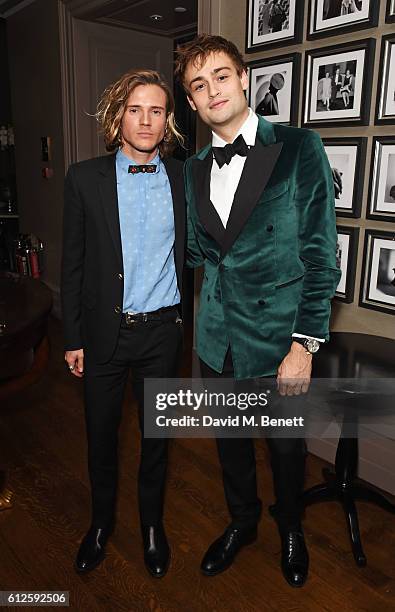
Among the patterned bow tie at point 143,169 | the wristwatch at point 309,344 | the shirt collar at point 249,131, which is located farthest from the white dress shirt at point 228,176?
the wristwatch at point 309,344

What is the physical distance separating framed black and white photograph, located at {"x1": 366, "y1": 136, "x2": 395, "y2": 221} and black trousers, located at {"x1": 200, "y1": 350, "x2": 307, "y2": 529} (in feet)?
3.47

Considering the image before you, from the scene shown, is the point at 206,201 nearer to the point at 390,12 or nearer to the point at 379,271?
the point at 379,271

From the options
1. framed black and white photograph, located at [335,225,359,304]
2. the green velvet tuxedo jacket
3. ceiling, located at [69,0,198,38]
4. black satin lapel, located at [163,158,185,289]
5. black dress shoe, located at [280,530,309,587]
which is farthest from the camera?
ceiling, located at [69,0,198,38]

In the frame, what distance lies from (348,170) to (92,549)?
202 cm

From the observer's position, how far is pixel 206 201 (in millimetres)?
1821

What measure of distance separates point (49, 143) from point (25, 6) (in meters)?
1.45

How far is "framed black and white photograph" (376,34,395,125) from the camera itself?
2.27 metres

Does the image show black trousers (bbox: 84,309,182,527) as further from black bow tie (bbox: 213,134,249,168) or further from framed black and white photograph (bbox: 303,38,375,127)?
framed black and white photograph (bbox: 303,38,375,127)

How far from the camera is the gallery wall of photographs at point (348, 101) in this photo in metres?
2.35

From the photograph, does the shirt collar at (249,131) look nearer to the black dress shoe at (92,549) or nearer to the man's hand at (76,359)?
the man's hand at (76,359)

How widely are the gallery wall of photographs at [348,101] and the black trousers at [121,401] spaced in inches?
43.5

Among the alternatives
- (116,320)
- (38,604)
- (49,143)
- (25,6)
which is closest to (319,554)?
(38,604)

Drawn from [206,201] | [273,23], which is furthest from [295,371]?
[273,23]

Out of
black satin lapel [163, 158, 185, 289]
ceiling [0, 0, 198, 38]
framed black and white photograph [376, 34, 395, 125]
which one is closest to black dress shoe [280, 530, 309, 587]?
black satin lapel [163, 158, 185, 289]
